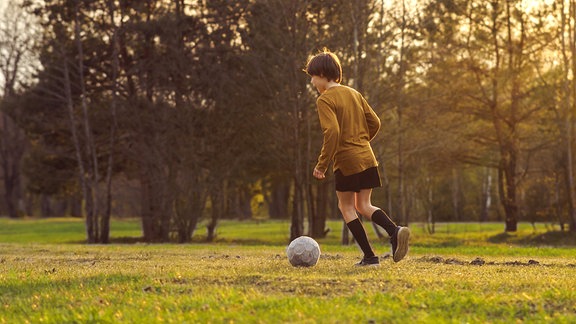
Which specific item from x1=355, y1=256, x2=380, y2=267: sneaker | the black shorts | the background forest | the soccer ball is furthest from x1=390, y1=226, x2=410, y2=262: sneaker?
the background forest

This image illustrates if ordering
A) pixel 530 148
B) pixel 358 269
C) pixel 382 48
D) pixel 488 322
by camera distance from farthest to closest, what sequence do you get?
pixel 530 148
pixel 382 48
pixel 358 269
pixel 488 322

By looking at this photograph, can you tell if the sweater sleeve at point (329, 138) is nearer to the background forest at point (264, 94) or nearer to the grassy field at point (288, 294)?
the grassy field at point (288, 294)

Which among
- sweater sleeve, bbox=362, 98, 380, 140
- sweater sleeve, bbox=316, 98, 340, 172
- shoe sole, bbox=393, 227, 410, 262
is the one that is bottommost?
shoe sole, bbox=393, 227, 410, 262

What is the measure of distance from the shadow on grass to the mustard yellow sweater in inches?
740

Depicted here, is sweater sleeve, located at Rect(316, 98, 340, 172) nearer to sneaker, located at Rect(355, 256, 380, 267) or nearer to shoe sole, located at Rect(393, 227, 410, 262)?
shoe sole, located at Rect(393, 227, 410, 262)

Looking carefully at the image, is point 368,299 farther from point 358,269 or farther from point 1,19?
point 1,19

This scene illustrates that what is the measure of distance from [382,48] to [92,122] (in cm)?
1184

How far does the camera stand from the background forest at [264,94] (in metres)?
24.4

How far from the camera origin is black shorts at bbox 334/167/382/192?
27.4ft

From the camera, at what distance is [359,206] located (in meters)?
8.59

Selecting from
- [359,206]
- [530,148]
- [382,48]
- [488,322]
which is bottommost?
[488,322]

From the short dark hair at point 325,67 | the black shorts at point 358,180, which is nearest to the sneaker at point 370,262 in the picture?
the black shorts at point 358,180

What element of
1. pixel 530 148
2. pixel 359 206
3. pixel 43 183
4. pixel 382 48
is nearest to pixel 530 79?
pixel 530 148

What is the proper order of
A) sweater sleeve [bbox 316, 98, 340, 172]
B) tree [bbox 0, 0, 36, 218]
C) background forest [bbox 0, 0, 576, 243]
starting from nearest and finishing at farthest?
sweater sleeve [bbox 316, 98, 340, 172] < background forest [bbox 0, 0, 576, 243] < tree [bbox 0, 0, 36, 218]
